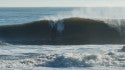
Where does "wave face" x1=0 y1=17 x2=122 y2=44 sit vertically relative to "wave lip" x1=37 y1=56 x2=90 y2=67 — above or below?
below

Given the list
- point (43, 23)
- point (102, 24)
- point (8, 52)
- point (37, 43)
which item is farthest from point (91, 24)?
point (8, 52)

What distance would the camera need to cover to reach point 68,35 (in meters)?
40.6

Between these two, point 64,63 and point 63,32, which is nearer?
point 64,63

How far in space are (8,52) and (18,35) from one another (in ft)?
38.6

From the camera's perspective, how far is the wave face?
1529 inches

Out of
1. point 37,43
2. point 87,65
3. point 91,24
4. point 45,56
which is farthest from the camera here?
point 91,24

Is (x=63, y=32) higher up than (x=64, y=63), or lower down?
lower down

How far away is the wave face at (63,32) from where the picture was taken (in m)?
38.8

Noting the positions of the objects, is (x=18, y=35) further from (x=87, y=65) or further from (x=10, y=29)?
(x=87, y=65)

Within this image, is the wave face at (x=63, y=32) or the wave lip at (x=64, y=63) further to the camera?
the wave face at (x=63, y=32)

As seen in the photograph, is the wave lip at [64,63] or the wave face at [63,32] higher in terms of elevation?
the wave lip at [64,63]

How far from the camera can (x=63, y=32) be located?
41156 mm

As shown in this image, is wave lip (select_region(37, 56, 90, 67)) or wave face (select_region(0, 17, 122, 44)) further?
wave face (select_region(0, 17, 122, 44))

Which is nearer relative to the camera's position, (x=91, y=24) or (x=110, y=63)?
(x=110, y=63)
